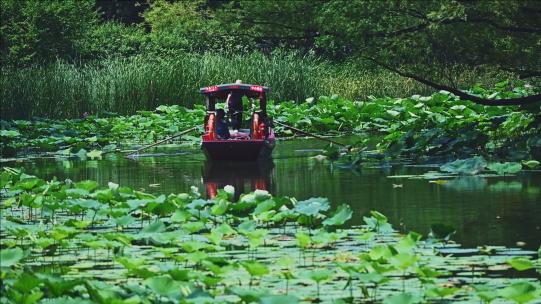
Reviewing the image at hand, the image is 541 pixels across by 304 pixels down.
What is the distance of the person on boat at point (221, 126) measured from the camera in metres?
19.2

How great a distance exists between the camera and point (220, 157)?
18.8 m

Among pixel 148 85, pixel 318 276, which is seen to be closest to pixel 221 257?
pixel 318 276

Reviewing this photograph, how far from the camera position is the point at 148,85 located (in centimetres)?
2795

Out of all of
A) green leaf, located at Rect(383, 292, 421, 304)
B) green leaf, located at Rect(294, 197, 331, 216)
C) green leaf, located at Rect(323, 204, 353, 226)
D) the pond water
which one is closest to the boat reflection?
the pond water

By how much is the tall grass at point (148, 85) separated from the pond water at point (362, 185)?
5498mm

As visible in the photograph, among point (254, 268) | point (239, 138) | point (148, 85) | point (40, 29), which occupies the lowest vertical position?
point (254, 268)

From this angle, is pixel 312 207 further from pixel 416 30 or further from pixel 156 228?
pixel 416 30

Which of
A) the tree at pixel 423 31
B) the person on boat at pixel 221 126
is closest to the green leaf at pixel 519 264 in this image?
the tree at pixel 423 31

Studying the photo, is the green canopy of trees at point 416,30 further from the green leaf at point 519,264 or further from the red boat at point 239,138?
the green leaf at point 519,264

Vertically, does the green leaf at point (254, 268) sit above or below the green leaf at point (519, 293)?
above

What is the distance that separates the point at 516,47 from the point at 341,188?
3.93m

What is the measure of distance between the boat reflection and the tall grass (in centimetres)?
821

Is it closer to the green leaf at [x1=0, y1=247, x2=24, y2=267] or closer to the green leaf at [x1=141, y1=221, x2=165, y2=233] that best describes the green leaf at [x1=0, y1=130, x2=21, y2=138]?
the green leaf at [x1=141, y1=221, x2=165, y2=233]

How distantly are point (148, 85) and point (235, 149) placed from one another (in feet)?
31.0
